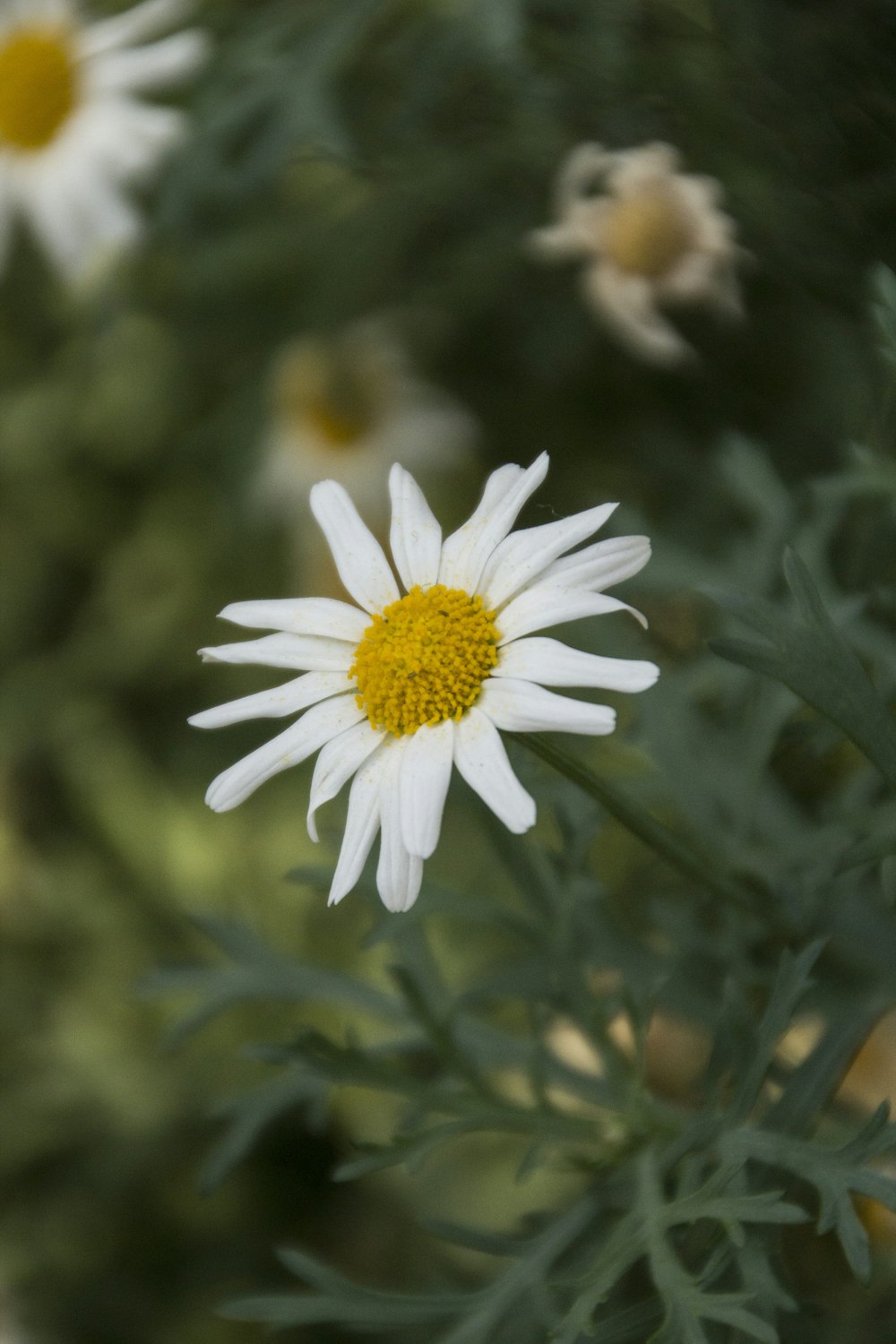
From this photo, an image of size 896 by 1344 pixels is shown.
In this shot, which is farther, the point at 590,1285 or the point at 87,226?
the point at 87,226

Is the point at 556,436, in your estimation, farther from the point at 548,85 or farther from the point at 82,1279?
the point at 82,1279

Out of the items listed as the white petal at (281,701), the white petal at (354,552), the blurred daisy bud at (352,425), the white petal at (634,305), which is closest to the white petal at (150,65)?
the blurred daisy bud at (352,425)

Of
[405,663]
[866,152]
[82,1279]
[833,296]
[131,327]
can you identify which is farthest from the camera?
[131,327]

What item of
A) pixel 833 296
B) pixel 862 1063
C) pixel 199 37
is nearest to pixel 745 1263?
pixel 862 1063

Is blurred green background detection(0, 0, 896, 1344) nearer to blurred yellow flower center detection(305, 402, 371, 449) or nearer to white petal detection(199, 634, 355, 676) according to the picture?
blurred yellow flower center detection(305, 402, 371, 449)

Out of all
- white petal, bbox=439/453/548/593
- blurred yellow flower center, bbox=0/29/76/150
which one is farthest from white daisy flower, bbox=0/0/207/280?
white petal, bbox=439/453/548/593

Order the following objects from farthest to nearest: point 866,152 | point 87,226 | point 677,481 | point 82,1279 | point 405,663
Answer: point 82,1279, point 87,226, point 677,481, point 866,152, point 405,663
